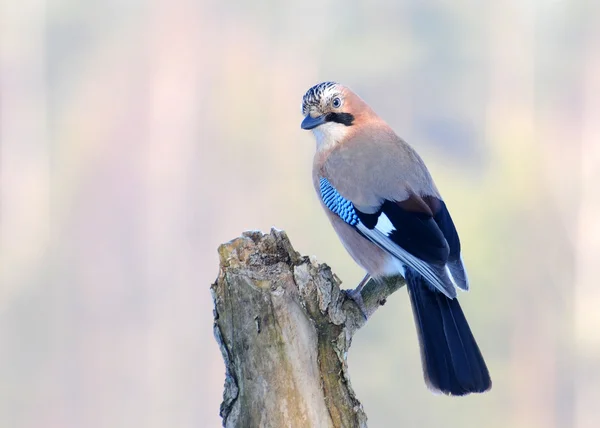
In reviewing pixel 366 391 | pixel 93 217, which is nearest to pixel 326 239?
pixel 366 391

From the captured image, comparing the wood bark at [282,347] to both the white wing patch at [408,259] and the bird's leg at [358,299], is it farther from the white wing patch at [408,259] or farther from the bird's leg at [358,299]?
the white wing patch at [408,259]

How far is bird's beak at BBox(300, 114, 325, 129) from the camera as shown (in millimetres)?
3623

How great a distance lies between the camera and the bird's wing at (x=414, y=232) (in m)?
2.99

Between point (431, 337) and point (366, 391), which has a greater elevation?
point (366, 391)

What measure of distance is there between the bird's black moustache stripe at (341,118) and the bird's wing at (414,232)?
447 millimetres

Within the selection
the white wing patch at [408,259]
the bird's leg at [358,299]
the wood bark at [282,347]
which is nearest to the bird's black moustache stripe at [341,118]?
the white wing patch at [408,259]

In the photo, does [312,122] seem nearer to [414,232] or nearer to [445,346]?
[414,232]

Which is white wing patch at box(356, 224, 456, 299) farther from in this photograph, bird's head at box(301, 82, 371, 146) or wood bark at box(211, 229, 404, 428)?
bird's head at box(301, 82, 371, 146)

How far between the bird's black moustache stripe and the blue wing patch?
306mm

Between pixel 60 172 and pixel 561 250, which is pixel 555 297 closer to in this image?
pixel 561 250

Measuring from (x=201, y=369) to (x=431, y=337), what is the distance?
625 cm

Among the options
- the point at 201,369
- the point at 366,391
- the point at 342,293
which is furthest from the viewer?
the point at 201,369

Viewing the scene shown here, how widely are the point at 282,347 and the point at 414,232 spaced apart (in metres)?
0.84

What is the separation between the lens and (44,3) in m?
11.9
